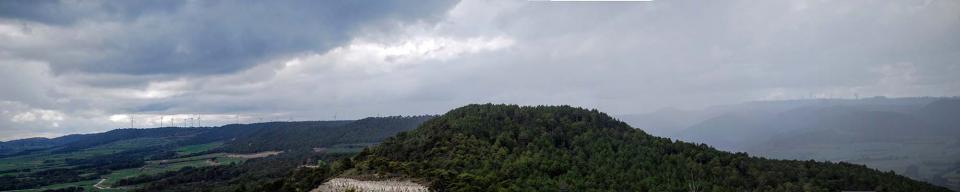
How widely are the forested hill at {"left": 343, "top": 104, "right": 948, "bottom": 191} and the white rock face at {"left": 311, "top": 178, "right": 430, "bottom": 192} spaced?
301 centimetres

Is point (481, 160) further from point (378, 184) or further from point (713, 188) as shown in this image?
point (713, 188)

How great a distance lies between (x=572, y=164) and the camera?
283 feet

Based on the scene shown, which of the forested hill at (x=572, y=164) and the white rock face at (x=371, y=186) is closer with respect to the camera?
the white rock face at (x=371, y=186)

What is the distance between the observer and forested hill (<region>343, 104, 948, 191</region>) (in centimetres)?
7719

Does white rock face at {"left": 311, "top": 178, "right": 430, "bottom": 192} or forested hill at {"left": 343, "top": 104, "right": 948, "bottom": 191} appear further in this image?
forested hill at {"left": 343, "top": 104, "right": 948, "bottom": 191}

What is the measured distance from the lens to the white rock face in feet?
213

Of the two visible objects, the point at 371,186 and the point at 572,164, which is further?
the point at 572,164

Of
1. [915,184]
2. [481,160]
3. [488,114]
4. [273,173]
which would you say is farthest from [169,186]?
[915,184]

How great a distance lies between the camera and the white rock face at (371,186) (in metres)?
64.8

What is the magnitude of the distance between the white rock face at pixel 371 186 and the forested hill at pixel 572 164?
3007 mm

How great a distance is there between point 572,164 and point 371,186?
107 feet

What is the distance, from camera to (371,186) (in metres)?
66.8

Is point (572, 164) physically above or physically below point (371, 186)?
below

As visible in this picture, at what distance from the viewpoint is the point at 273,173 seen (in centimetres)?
17650
